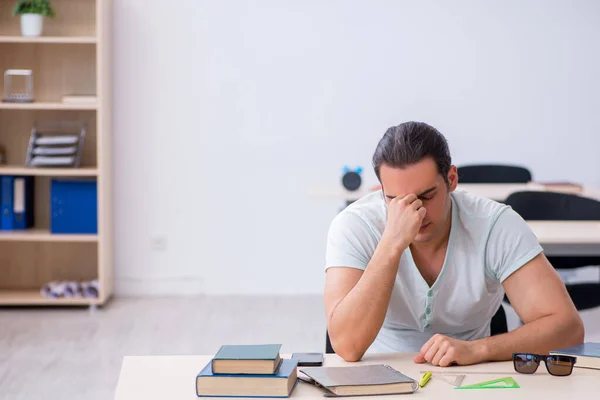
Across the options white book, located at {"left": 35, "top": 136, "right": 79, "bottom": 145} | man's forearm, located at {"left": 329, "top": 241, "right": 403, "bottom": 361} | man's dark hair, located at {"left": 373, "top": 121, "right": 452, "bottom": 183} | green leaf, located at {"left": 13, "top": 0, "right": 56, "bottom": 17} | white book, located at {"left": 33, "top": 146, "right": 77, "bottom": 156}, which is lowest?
man's forearm, located at {"left": 329, "top": 241, "right": 403, "bottom": 361}

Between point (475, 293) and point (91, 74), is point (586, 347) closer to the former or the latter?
point (475, 293)

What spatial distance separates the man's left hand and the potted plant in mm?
3730

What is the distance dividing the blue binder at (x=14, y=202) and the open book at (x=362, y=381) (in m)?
3.74

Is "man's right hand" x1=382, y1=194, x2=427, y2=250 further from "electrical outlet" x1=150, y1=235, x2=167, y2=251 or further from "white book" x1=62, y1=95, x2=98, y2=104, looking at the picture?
"electrical outlet" x1=150, y1=235, x2=167, y2=251

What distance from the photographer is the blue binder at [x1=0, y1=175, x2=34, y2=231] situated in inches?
196

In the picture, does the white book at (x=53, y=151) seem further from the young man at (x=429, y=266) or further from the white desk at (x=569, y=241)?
the young man at (x=429, y=266)

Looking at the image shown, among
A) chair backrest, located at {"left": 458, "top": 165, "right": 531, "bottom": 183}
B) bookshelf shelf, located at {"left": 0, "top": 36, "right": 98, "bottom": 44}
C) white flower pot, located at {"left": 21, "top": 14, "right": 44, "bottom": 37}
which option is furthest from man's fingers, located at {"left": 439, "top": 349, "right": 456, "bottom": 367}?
white flower pot, located at {"left": 21, "top": 14, "right": 44, "bottom": 37}

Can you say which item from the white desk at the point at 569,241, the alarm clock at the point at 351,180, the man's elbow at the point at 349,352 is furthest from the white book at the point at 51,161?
the man's elbow at the point at 349,352

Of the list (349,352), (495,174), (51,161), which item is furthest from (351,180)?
(349,352)

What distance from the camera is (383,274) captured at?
77.4 inches

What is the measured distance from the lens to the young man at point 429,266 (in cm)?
196

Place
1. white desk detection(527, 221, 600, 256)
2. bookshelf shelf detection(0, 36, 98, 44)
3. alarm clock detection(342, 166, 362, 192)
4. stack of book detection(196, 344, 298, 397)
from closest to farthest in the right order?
stack of book detection(196, 344, 298, 397), white desk detection(527, 221, 600, 256), alarm clock detection(342, 166, 362, 192), bookshelf shelf detection(0, 36, 98, 44)

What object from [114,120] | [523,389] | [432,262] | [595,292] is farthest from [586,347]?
[114,120]

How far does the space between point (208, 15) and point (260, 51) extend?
396 millimetres
